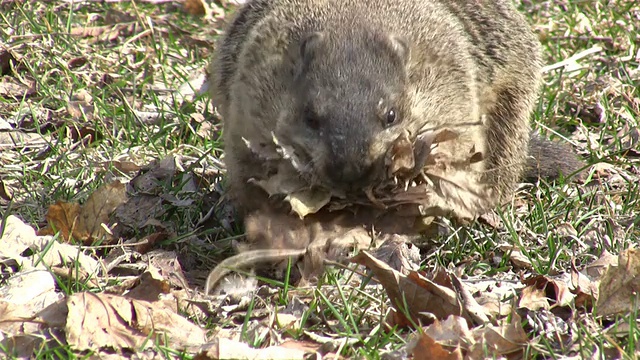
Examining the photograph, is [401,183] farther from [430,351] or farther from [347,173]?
[430,351]

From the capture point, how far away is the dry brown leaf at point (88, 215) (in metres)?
4.68

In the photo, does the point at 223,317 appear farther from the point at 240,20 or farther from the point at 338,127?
the point at 240,20

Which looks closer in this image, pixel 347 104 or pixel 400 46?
pixel 347 104

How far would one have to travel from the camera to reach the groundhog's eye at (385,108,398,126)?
14.2ft

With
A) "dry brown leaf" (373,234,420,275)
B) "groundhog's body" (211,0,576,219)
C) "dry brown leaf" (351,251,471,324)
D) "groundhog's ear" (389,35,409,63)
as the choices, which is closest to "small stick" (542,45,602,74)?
"groundhog's body" (211,0,576,219)

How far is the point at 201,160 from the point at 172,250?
3.77 ft

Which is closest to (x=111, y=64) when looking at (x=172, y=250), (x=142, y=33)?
(x=142, y=33)

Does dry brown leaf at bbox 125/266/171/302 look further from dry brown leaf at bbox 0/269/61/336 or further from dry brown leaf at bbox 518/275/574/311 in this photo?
dry brown leaf at bbox 518/275/574/311

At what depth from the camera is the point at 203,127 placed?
639 centimetres

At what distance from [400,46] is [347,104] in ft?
2.13

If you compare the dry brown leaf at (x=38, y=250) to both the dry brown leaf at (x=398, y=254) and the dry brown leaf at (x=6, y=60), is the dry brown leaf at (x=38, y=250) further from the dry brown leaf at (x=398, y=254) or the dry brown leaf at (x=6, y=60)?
the dry brown leaf at (x=6, y=60)

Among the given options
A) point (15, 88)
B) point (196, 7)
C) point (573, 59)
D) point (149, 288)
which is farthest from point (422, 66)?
point (196, 7)

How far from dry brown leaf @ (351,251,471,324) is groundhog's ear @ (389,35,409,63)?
126 centimetres

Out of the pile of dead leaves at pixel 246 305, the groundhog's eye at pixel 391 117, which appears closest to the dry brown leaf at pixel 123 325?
the pile of dead leaves at pixel 246 305
